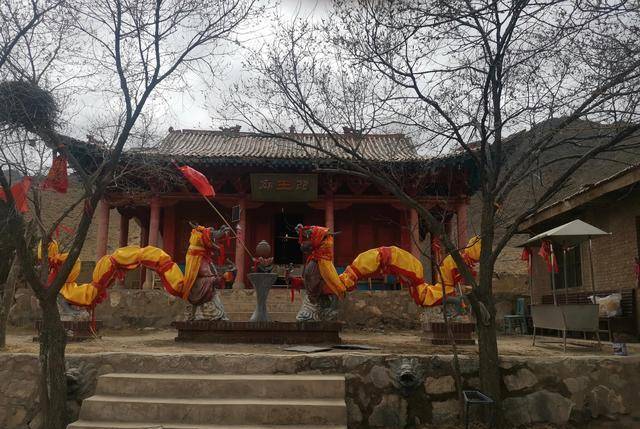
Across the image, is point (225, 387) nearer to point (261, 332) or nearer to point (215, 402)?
point (215, 402)

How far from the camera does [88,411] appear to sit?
500 centimetres

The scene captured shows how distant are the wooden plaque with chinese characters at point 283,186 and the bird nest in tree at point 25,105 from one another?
7.73m

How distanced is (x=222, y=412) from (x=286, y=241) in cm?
1144

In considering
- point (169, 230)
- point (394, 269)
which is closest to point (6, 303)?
point (394, 269)

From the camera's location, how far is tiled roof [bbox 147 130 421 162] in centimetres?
1291

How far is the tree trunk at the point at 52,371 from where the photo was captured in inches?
197

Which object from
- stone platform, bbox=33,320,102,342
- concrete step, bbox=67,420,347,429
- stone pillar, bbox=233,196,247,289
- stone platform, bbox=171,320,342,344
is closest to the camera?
concrete step, bbox=67,420,347,429

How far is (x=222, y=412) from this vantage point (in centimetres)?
488

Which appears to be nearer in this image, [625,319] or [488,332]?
[488,332]

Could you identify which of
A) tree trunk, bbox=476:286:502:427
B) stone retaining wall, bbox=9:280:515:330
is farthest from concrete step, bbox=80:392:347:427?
stone retaining wall, bbox=9:280:515:330

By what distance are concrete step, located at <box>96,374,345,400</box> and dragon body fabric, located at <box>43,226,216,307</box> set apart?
8.34ft

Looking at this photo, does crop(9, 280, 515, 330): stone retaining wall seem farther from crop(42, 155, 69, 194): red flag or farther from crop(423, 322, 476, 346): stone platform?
crop(42, 155, 69, 194): red flag

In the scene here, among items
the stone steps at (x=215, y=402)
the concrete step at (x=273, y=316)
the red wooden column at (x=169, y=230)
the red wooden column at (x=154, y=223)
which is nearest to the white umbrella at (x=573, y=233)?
the stone steps at (x=215, y=402)

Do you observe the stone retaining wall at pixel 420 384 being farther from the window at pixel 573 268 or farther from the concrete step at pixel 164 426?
the window at pixel 573 268
